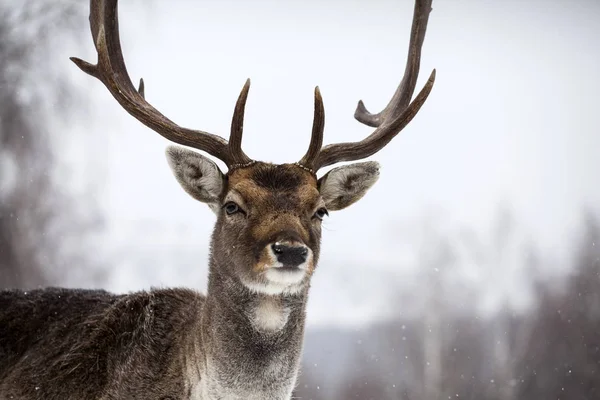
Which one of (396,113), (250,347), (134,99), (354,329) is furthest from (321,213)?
(354,329)

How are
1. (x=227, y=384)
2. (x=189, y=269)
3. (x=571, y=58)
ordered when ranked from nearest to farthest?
(x=227, y=384)
(x=189, y=269)
(x=571, y=58)

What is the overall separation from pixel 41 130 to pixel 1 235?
332cm

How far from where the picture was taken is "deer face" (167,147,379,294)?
534cm

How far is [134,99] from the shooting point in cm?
690

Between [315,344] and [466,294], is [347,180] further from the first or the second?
[466,294]

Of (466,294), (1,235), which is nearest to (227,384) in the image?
(1,235)

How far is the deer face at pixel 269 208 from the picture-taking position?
17.5ft

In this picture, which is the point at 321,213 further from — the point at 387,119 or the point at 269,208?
the point at 387,119

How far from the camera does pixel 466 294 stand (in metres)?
23.2

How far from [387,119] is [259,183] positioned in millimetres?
2116

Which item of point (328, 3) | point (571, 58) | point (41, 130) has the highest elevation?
point (328, 3)

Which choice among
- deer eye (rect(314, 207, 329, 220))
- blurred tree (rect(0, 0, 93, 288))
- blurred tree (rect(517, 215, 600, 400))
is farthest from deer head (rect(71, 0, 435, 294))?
blurred tree (rect(517, 215, 600, 400))

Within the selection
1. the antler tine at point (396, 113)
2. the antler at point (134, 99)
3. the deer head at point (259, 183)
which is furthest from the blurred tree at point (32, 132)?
the antler tine at point (396, 113)

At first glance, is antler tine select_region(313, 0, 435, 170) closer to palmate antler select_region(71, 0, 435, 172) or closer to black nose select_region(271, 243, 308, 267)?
palmate antler select_region(71, 0, 435, 172)
